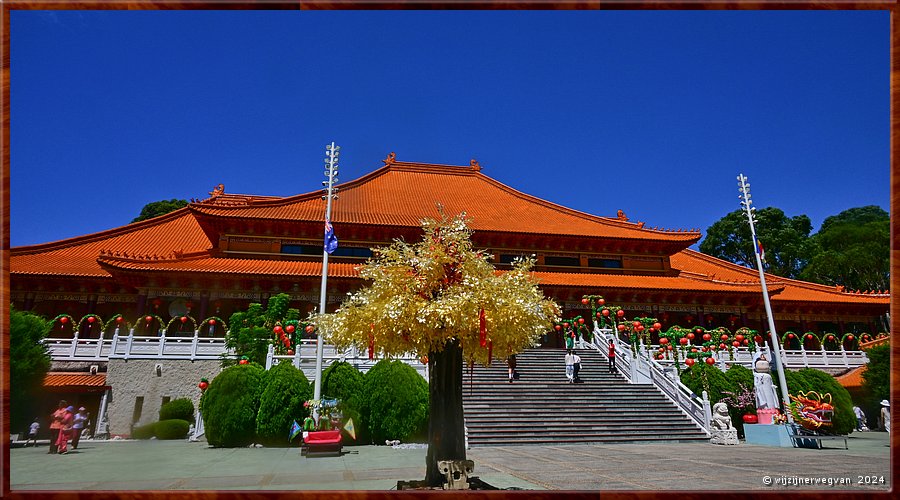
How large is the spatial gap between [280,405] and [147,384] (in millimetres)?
6271

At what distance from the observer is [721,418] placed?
1216cm

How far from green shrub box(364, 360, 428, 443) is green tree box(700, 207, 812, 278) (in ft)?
136

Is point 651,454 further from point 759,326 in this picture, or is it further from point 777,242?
point 777,242

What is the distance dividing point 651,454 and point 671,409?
523 cm

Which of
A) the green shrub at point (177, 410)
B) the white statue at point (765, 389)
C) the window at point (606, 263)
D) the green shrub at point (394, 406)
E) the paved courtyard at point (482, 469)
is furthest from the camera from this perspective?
the window at point (606, 263)

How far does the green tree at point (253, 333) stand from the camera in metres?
14.2

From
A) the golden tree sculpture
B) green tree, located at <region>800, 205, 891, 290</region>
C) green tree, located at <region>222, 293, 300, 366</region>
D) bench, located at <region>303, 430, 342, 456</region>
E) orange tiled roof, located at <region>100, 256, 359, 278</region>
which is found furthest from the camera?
green tree, located at <region>800, 205, 891, 290</region>

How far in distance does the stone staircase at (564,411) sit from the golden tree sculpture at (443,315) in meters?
5.50

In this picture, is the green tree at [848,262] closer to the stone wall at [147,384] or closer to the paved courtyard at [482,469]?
the paved courtyard at [482,469]

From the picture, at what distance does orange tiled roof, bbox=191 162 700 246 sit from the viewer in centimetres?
2255

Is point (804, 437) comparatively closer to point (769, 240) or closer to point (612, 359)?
point (612, 359)

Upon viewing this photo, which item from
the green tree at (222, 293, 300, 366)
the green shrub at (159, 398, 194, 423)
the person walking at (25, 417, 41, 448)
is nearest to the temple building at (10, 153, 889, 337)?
the green tree at (222, 293, 300, 366)

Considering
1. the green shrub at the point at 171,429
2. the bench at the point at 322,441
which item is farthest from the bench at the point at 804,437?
the green shrub at the point at 171,429

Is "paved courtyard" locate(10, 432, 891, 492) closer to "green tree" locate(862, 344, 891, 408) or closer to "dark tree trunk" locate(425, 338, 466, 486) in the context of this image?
"dark tree trunk" locate(425, 338, 466, 486)
